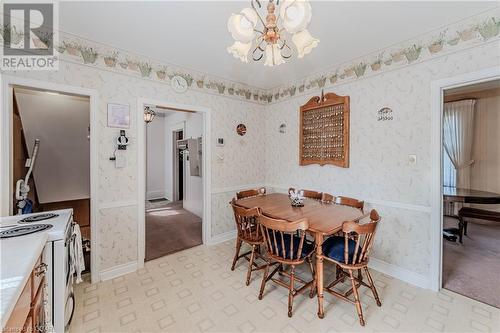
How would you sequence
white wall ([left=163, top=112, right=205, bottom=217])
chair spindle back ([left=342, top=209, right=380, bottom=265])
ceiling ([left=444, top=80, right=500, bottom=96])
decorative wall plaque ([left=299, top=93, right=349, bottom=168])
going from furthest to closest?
white wall ([left=163, top=112, right=205, bottom=217]) < decorative wall plaque ([left=299, top=93, right=349, bottom=168]) < ceiling ([left=444, top=80, right=500, bottom=96]) < chair spindle back ([left=342, top=209, right=380, bottom=265])

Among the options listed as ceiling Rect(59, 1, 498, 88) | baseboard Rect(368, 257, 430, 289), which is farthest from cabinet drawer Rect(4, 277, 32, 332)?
baseboard Rect(368, 257, 430, 289)

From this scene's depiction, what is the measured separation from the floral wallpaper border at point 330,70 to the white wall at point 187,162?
1.03 metres

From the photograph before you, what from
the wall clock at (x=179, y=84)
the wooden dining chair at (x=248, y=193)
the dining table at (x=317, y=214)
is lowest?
the dining table at (x=317, y=214)

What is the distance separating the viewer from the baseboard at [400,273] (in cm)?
234

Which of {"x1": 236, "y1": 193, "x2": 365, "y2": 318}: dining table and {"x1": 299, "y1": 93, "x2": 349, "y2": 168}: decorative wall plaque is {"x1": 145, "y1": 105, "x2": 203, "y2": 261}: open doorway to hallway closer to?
{"x1": 236, "y1": 193, "x2": 365, "y2": 318}: dining table

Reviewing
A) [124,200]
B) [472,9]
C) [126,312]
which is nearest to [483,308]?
[472,9]

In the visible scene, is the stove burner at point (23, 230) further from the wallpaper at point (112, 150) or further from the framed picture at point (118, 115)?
the framed picture at point (118, 115)

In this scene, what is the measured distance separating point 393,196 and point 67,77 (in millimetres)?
3763

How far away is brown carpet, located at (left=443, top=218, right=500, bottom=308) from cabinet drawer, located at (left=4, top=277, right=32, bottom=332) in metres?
3.39

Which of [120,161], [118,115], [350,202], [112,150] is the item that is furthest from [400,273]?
[118,115]

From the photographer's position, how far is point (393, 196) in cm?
256

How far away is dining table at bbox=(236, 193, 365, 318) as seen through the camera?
1901 mm

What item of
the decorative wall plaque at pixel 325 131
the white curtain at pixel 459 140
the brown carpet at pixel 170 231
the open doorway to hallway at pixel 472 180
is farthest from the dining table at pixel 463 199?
the brown carpet at pixel 170 231

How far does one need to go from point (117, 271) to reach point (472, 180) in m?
6.36
